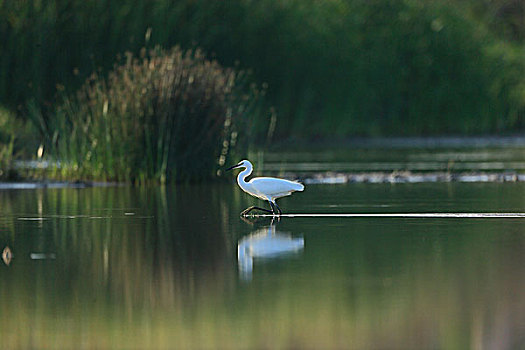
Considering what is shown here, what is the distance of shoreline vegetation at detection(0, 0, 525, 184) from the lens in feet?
51.4

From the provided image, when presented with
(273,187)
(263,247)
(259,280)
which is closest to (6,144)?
(273,187)

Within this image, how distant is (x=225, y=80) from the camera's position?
→ 17.1 meters

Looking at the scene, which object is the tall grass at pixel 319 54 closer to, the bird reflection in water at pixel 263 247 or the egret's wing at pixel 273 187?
the egret's wing at pixel 273 187

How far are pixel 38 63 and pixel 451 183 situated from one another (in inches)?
354

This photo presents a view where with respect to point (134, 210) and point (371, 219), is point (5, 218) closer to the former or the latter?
point (134, 210)

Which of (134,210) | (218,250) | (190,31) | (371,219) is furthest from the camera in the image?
(190,31)

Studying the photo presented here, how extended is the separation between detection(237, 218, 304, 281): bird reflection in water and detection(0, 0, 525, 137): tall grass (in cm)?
1211

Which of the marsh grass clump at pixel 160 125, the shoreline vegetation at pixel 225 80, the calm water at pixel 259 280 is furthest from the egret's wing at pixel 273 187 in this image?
the marsh grass clump at pixel 160 125

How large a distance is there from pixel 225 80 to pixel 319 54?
35.5 ft

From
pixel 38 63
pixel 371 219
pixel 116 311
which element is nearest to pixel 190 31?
pixel 38 63

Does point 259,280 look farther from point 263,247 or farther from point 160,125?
point 160,125

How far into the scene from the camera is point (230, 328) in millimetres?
5305

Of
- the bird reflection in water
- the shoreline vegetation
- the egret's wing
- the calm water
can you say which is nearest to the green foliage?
the shoreline vegetation

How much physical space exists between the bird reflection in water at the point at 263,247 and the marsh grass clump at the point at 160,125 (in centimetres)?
628
